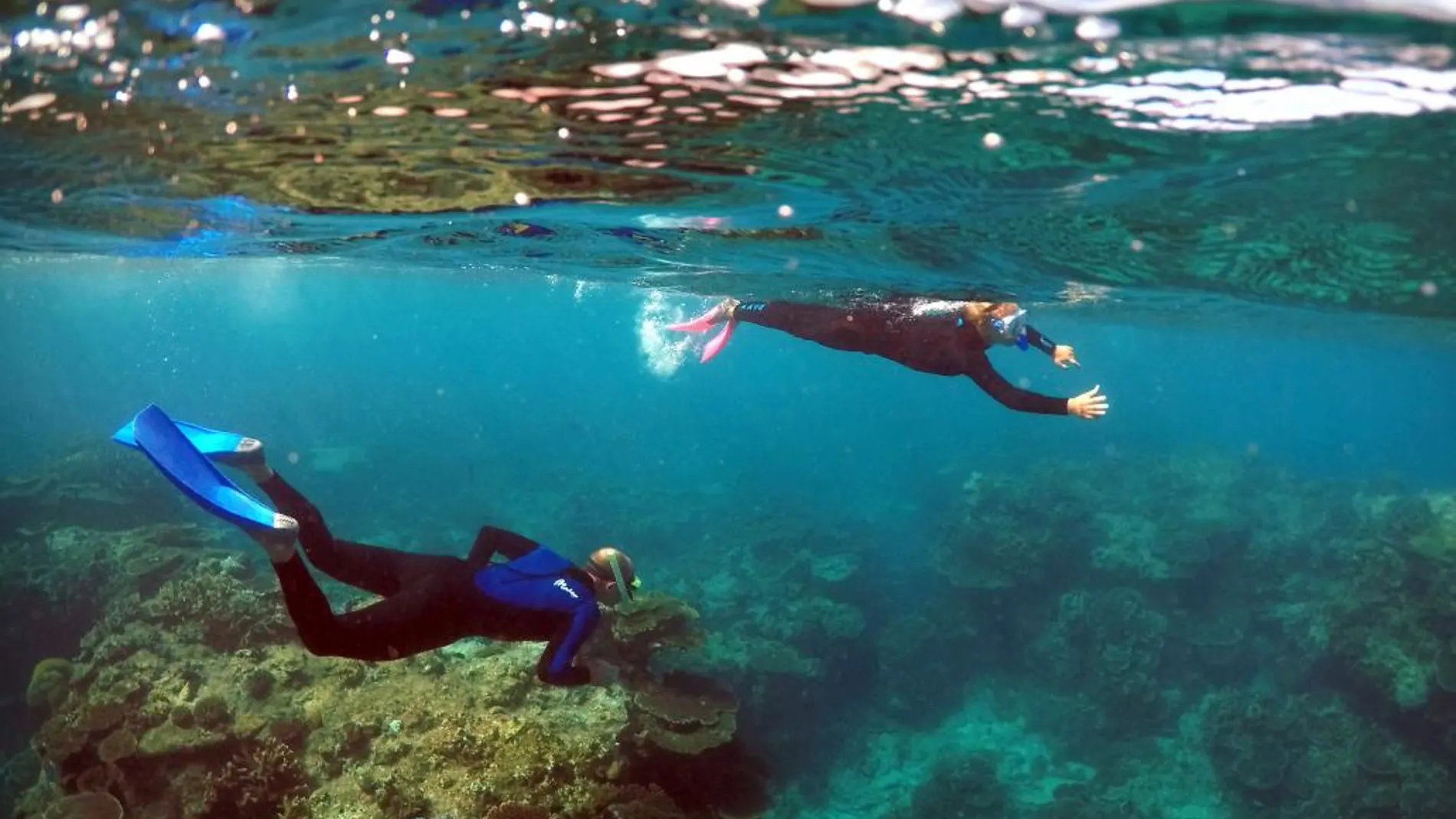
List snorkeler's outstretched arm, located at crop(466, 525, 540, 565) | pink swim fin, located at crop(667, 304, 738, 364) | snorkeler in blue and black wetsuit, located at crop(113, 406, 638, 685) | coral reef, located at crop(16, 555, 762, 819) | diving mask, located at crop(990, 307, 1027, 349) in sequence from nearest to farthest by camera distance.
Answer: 1. snorkeler in blue and black wetsuit, located at crop(113, 406, 638, 685)
2. snorkeler's outstretched arm, located at crop(466, 525, 540, 565)
3. coral reef, located at crop(16, 555, 762, 819)
4. diving mask, located at crop(990, 307, 1027, 349)
5. pink swim fin, located at crop(667, 304, 738, 364)

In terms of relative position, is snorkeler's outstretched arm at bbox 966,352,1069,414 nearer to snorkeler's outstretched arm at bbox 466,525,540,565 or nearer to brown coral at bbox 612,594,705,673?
brown coral at bbox 612,594,705,673

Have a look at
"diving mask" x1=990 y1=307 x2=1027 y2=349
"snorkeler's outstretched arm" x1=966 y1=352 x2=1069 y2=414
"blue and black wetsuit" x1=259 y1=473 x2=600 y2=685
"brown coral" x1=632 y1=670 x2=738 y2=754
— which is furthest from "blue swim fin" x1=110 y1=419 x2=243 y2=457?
"diving mask" x1=990 y1=307 x2=1027 y2=349

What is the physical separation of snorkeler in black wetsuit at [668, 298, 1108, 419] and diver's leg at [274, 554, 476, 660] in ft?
19.3

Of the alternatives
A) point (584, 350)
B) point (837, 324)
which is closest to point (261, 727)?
point (837, 324)

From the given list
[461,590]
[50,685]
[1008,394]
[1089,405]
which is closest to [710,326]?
[1008,394]

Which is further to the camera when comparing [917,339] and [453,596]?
[917,339]

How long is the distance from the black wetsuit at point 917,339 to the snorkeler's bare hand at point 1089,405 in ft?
0.56

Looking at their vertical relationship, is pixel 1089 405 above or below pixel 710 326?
above

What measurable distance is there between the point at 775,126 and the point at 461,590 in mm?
5572

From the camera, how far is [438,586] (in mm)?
8078

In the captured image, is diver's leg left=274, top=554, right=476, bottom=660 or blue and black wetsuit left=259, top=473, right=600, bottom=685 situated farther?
blue and black wetsuit left=259, top=473, right=600, bottom=685

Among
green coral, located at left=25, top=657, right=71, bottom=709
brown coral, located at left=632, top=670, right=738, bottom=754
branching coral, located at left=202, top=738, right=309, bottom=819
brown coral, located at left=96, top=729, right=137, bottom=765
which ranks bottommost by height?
green coral, located at left=25, top=657, right=71, bottom=709

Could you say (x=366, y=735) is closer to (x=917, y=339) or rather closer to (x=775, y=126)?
(x=775, y=126)

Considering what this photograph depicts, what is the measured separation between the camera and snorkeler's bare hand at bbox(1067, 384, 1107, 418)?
338 inches
